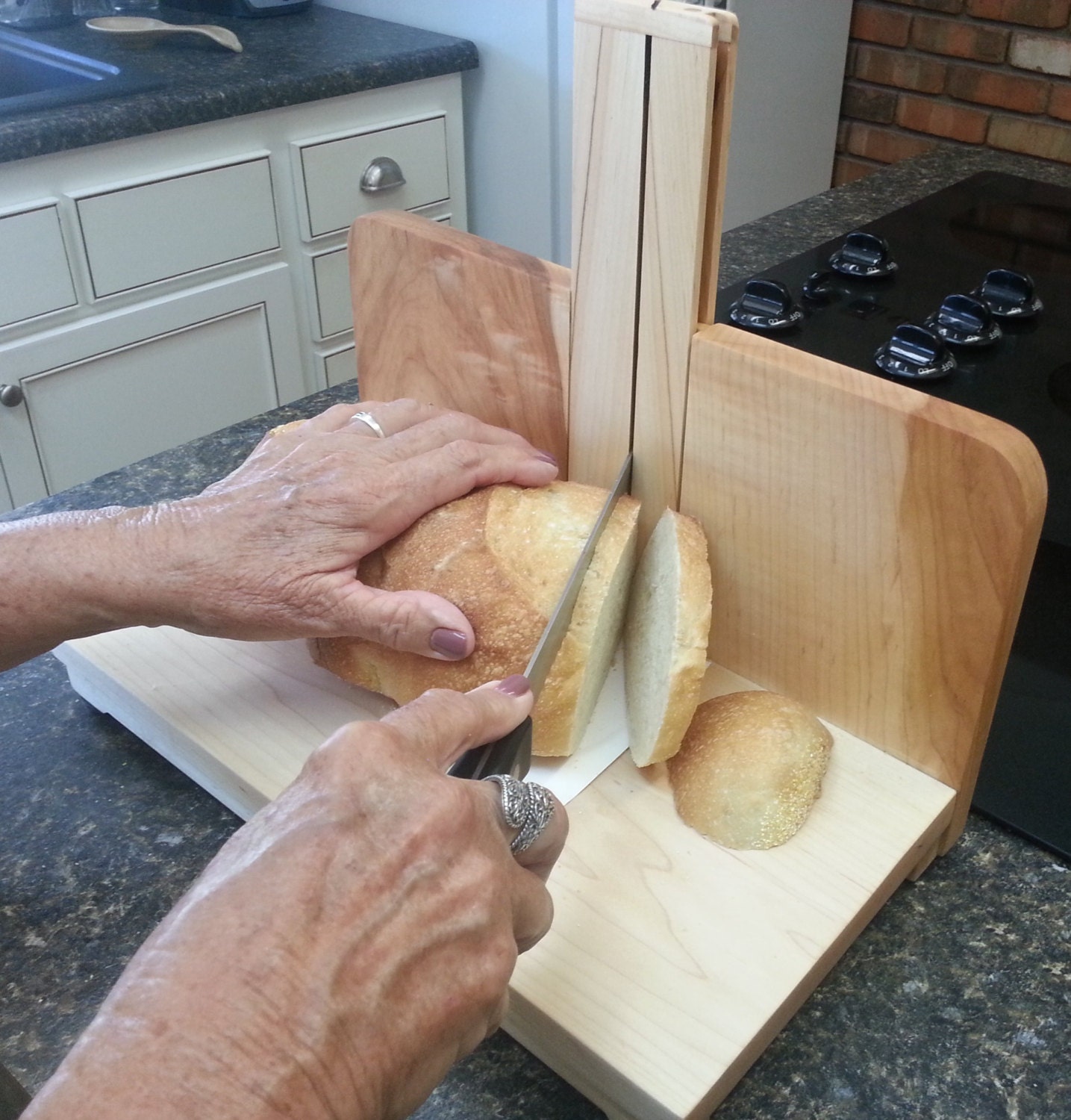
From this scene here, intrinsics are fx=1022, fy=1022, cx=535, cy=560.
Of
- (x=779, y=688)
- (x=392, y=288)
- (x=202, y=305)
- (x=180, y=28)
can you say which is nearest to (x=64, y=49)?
(x=180, y=28)

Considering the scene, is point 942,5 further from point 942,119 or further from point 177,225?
point 177,225

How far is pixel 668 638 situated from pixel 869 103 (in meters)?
2.27

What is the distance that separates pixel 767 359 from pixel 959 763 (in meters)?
0.28

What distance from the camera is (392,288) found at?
0.86 metres

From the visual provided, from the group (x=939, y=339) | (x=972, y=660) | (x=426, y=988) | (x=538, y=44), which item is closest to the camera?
(x=426, y=988)

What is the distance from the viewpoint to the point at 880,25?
2.36 meters

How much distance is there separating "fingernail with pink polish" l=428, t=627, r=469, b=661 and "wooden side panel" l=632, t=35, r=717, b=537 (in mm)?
185

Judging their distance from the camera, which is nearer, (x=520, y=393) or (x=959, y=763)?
(x=959, y=763)

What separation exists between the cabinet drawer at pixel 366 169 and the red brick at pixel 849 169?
1.08m

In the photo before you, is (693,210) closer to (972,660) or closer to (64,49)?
(972,660)

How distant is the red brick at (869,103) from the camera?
2.44 meters

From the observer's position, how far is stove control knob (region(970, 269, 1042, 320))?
1136 millimetres

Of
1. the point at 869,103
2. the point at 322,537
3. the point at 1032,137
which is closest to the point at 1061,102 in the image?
the point at 1032,137

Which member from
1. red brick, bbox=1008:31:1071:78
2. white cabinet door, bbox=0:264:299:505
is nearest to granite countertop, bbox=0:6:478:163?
white cabinet door, bbox=0:264:299:505
